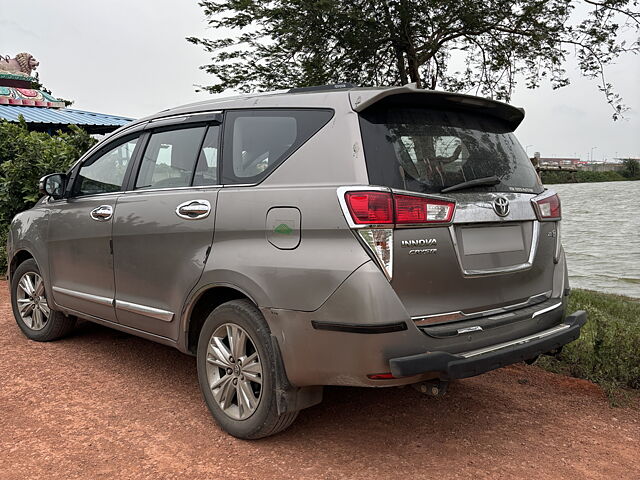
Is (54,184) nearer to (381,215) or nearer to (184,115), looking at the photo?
(184,115)

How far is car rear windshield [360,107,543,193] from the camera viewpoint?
9.95 feet

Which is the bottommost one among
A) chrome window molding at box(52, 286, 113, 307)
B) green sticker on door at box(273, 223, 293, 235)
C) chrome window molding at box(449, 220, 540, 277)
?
chrome window molding at box(52, 286, 113, 307)

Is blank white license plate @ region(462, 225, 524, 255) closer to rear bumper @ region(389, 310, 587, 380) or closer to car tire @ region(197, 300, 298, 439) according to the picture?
rear bumper @ region(389, 310, 587, 380)

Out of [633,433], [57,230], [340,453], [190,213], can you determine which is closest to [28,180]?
[57,230]

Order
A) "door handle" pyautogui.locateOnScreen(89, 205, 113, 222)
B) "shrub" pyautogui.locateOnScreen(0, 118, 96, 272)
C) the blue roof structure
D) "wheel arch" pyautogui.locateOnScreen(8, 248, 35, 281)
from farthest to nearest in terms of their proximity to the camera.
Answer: the blue roof structure, "shrub" pyautogui.locateOnScreen(0, 118, 96, 272), "wheel arch" pyautogui.locateOnScreen(8, 248, 35, 281), "door handle" pyautogui.locateOnScreen(89, 205, 113, 222)

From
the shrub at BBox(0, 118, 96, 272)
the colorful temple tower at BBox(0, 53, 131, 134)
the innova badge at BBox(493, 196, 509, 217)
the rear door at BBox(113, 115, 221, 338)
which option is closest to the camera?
the innova badge at BBox(493, 196, 509, 217)

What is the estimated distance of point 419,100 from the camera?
3.24m

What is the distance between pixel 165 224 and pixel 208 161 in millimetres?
479

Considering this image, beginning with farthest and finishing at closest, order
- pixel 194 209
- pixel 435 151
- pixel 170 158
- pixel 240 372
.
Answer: pixel 170 158 → pixel 194 209 → pixel 240 372 → pixel 435 151

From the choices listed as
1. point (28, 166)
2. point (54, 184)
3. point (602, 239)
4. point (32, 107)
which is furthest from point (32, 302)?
point (32, 107)

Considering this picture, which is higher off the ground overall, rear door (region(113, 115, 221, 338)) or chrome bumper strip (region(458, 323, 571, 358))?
rear door (region(113, 115, 221, 338))

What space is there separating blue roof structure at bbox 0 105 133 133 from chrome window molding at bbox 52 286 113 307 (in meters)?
17.0

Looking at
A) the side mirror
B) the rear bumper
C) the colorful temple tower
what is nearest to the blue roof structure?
the colorful temple tower

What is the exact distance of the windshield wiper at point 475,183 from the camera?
311cm
